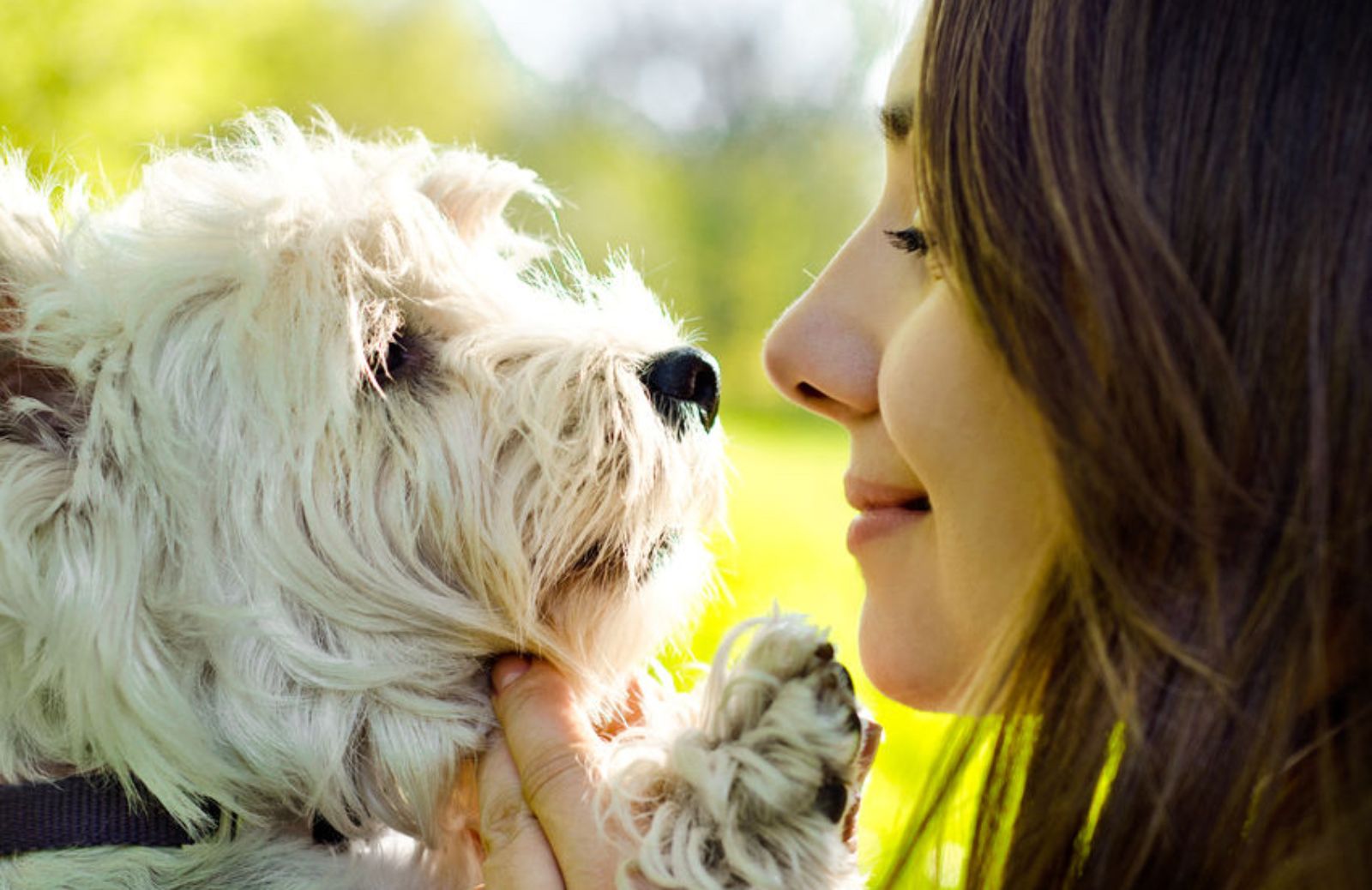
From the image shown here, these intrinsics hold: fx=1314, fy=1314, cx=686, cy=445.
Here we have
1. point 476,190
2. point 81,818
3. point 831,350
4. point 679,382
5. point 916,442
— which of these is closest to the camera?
point 916,442

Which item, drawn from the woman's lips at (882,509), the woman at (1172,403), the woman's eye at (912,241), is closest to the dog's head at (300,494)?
the woman's lips at (882,509)

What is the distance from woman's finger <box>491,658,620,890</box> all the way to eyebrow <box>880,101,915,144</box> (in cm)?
86

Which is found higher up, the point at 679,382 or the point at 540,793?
the point at 679,382

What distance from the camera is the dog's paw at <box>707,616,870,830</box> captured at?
153cm

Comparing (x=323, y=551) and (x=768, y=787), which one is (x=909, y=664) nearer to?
(x=768, y=787)

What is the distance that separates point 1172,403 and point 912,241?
50 centimetres

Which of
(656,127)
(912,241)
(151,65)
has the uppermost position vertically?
(656,127)

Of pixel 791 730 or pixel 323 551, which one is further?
pixel 323 551

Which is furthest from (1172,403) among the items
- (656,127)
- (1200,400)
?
(656,127)

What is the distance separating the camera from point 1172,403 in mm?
1214

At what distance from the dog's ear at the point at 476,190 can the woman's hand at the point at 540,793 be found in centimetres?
75

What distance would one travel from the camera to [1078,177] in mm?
1262

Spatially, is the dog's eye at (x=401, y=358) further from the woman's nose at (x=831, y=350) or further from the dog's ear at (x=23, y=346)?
the woman's nose at (x=831, y=350)

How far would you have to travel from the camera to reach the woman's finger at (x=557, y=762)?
1.60m
